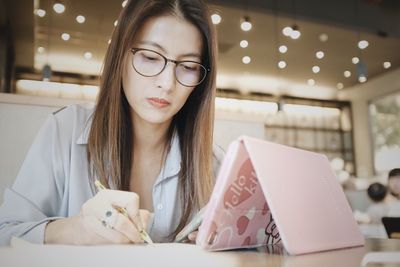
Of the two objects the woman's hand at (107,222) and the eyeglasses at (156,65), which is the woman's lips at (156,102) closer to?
the eyeglasses at (156,65)

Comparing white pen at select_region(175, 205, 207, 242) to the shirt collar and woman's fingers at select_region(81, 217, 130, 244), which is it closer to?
woman's fingers at select_region(81, 217, 130, 244)

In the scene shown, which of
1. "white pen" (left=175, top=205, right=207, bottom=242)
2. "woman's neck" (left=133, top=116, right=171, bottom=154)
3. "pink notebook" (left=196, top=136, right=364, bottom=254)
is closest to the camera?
"pink notebook" (left=196, top=136, right=364, bottom=254)

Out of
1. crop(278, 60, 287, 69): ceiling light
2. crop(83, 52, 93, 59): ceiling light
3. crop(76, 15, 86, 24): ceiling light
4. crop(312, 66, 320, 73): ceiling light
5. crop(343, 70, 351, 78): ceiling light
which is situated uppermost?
crop(76, 15, 86, 24): ceiling light

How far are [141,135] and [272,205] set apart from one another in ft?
2.14

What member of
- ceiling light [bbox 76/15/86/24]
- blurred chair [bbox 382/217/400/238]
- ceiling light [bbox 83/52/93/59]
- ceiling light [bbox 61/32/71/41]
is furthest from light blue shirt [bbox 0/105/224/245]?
ceiling light [bbox 83/52/93/59]

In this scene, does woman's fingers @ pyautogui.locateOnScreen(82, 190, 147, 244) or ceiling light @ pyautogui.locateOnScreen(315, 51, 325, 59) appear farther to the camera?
ceiling light @ pyautogui.locateOnScreen(315, 51, 325, 59)

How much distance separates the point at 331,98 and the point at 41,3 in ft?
19.6

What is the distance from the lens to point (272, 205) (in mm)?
501

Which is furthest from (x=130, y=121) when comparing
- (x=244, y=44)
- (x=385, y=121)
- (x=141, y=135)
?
(x=385, y=121)

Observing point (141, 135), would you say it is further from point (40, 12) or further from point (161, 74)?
point (40, 12)

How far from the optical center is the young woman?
36.0 inches

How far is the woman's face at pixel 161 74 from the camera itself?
92 cm

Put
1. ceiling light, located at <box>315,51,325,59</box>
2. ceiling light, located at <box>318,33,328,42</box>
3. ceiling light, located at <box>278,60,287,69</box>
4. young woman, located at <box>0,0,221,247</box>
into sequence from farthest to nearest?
1. ceiling light, located at <box>278,60,287,69</box>
2. ceiling light, located at <box>315,51,325,59</box>
3. ceiling light, located at <box>318,33,328,42</box>
4. young woman, located at <box>0,0,221,247</box>

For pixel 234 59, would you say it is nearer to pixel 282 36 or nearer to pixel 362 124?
pixel 282 36
